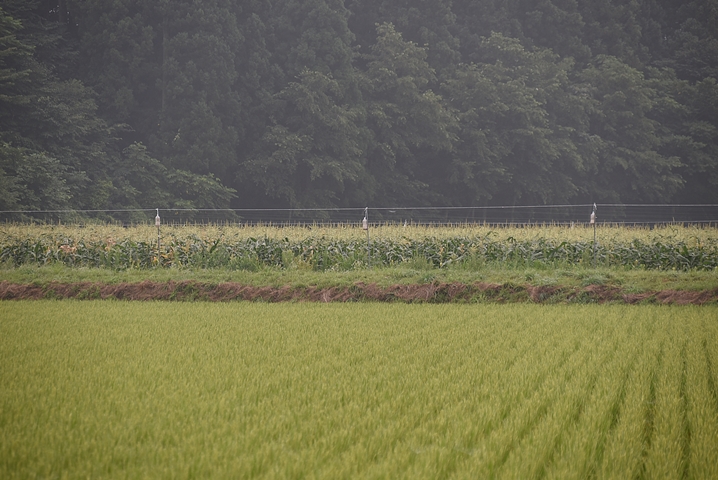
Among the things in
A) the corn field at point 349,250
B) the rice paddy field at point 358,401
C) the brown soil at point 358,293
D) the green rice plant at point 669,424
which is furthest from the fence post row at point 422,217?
the green rice plant at point 669,424

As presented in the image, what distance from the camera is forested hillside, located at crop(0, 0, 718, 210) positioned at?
3775cm

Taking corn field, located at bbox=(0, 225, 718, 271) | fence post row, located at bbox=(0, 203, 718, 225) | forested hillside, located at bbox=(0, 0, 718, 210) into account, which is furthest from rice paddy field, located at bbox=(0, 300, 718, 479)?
forested hillside, located at bbox=(0, 0, 718, 210)

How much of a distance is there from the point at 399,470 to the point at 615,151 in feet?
170

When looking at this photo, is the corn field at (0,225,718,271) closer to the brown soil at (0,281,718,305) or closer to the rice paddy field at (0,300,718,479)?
the brown soil at (0,281,718,305)

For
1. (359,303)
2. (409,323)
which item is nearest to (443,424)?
(409,323)

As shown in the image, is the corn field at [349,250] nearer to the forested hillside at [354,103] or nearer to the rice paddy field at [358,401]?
the rice paddy field at [358,401]

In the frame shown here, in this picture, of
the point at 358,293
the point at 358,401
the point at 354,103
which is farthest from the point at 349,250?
the point at 354,103

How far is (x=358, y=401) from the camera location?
4.94 meters

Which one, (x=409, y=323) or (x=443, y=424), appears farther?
(x=409, y=323)

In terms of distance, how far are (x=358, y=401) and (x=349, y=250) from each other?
37.2ft

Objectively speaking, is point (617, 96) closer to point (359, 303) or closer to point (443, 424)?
point (359, 303)

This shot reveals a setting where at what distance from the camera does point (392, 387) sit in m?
5.37

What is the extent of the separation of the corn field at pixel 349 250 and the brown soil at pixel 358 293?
2.47m

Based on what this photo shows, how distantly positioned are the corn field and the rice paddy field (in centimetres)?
670
